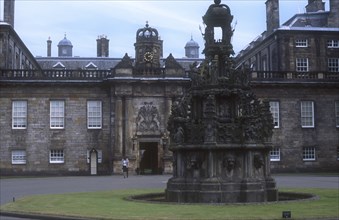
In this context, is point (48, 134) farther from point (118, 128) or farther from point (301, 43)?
point (301, 43)

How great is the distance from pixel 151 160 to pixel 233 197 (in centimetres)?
3329

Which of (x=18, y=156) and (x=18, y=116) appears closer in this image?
(x=18, y=156)

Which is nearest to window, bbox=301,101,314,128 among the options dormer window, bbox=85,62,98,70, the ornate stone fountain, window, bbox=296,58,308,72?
window, bbox=296,58,308,72

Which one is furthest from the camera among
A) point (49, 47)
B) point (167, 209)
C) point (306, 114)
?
point (49, 47)

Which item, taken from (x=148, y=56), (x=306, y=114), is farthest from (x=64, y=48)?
(x=306, y=114)

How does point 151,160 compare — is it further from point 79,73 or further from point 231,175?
point 231,175

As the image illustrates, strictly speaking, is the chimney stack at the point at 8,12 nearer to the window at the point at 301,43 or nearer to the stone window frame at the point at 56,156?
the stone window frame at the point at 56,156

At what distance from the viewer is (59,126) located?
49.4 meters

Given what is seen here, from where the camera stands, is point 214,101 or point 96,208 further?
point 214,101

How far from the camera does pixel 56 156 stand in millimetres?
49281

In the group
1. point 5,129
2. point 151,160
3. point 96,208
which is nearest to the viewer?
point 96,208

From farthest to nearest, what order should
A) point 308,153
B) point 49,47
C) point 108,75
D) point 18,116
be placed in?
point 49,47, point 308,153, point 108,75, point 18,116

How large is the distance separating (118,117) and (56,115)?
17.4 feet

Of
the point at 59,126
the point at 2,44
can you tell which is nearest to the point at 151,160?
the point at 59,126
